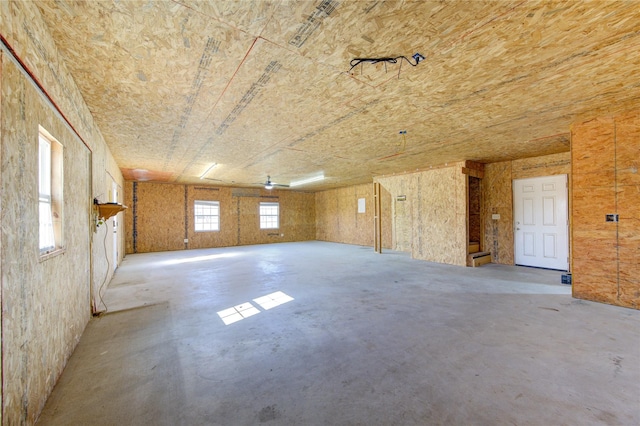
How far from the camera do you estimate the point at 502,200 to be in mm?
6281

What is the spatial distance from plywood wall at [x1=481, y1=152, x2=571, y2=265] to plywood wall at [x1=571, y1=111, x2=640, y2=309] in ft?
7.55

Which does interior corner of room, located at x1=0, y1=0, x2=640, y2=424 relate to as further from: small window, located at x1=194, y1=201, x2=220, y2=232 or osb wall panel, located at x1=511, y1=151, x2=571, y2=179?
small window, located at x1=194, y1=201, x2=220, y2=232

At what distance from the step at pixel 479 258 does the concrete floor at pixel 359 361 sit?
6.16 ft

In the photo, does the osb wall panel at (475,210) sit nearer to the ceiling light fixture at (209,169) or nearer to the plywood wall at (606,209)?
the plywood wall at (606,209)

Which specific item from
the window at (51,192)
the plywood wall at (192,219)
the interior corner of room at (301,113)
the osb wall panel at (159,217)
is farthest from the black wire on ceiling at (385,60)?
the osb wall panel at (159,217)

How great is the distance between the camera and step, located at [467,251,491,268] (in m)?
6.00

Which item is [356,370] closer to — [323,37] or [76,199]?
[323,37]

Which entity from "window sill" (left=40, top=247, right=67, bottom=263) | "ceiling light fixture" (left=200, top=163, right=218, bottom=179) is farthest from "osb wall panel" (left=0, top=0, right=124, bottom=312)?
"ceiling light fixture" (left=200, top=163, right=218, bottom=179)

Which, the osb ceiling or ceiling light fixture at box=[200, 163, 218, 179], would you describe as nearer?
the osb ceiling

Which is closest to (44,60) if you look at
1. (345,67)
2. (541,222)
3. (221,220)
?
(345,67)

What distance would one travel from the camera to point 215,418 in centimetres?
154

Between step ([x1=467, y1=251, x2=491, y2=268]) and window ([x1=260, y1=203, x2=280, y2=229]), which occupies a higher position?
window ([x1=260, y1=203, x2=280, y2=229])

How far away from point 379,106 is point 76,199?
344cm

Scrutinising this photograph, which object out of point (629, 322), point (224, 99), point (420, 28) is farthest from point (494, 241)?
point (224, 99)
